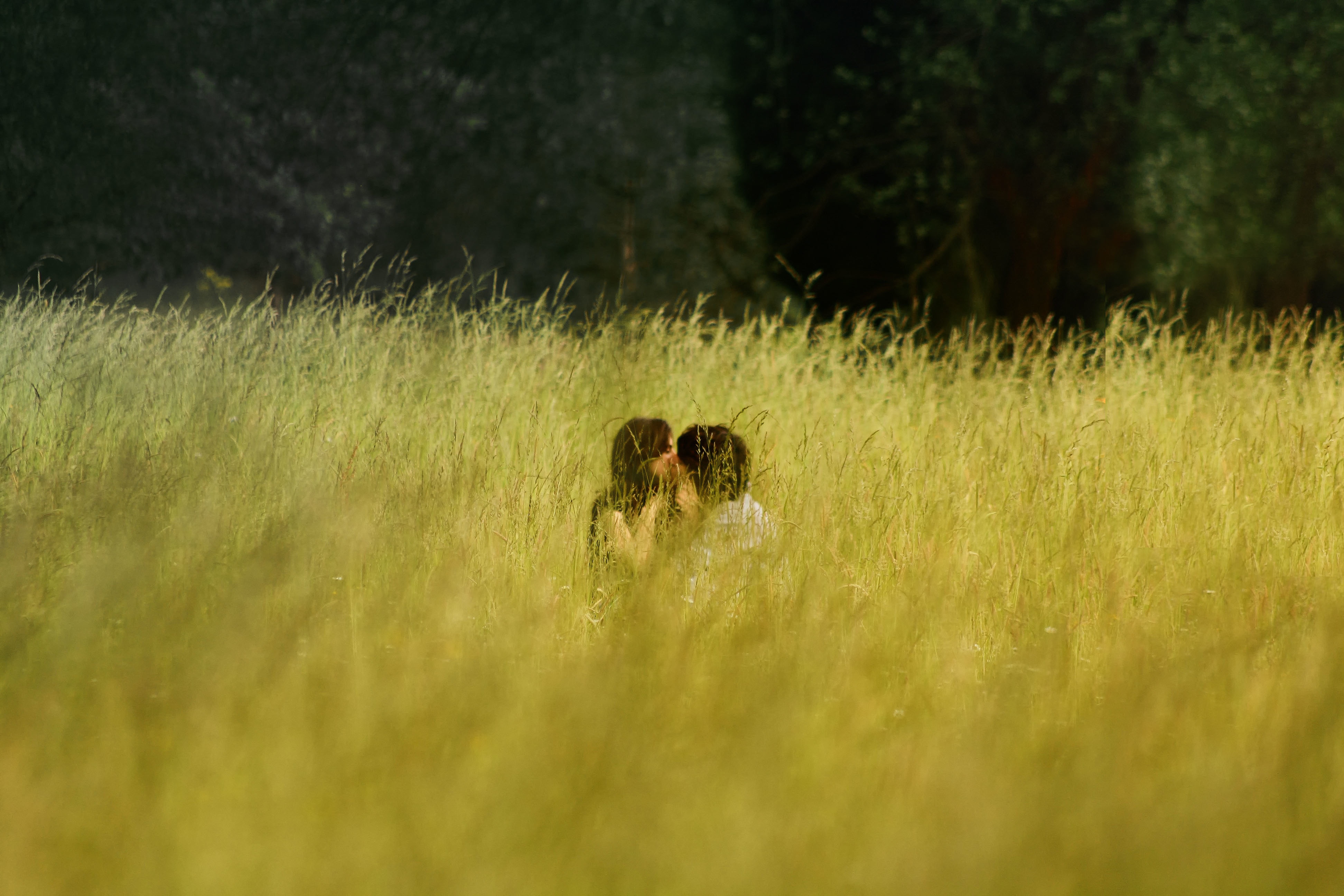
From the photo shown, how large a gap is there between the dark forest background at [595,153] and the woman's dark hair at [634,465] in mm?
5580

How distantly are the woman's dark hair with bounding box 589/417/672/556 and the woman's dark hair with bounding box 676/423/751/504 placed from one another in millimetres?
124

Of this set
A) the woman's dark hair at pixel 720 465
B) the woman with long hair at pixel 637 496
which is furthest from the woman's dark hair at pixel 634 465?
the woman's dark hair at pixel 720 465

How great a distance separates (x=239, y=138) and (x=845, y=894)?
29.2 ft

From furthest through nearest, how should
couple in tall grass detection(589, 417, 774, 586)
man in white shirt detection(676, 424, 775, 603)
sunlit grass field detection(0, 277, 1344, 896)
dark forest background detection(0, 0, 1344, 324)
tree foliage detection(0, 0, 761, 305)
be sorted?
tree foliage detection(0, 0, 761, 305), dark forest background detection(0, 0, 1344, 324), couple in tall grass detection(589, 417, 774, 586), man in white shirt detection(676, 424, 775, 603), sunlit grass field detection(0, 277, 1344, 896)

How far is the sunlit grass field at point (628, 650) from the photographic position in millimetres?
1832

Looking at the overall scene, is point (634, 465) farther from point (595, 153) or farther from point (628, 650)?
point (595, 153)

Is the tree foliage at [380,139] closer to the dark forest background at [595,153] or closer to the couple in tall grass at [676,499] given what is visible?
the dark forest background at [595,153]

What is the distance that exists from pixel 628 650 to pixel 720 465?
137cm

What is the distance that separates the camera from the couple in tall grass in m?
3.30

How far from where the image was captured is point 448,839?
180 centimetres

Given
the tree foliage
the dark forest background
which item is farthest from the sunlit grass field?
the tree foliage

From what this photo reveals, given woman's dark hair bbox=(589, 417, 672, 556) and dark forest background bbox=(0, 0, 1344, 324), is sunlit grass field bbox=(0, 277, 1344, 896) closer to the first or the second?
woman's dark hair bbox=(589, 417, 672, 556)

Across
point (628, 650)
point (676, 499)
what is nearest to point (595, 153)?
point (676, 499)

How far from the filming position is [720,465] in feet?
12.5
